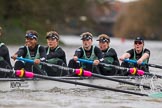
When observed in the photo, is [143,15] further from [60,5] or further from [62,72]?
[62,72]

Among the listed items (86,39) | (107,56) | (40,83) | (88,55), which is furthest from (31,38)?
(107,56)

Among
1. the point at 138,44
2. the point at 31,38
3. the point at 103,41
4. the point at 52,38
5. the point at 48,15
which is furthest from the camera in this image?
the point at 48,15

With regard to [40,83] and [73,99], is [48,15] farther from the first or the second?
[73,99]

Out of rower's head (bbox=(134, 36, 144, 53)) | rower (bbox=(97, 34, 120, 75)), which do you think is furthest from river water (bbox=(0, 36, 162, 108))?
rower's head (bbox=(134, 36, 144, 53))

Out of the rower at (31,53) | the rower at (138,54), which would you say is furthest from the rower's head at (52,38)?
the rower at (138,54)

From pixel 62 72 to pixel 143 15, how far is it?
59.1 metres

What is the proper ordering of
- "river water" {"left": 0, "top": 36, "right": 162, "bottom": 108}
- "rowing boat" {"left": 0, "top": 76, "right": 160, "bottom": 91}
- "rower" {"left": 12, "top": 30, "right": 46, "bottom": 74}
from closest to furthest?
"river water" {"left": 0, "top": 36, "right": 162, "bottom": 108}, "rowing boat" {"left": 0, "top": 76, "right": 160, "bottom": 91}, "rower" {"left": 12, "top": 30, "right": 46, "bottom": 74}

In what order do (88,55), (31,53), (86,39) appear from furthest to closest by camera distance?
1. (88,55)
2. (86,39)
3. (31,53)

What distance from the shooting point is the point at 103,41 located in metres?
15.2

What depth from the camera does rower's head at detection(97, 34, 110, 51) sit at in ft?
49.4

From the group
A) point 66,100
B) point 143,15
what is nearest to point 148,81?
point 66,100

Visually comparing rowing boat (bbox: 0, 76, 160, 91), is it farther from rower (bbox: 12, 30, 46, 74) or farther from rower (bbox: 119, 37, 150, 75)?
rower (bbox: 119, 37, 150, 75)

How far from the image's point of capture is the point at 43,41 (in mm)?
43719

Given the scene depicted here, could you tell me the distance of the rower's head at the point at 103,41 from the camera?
15.1m
